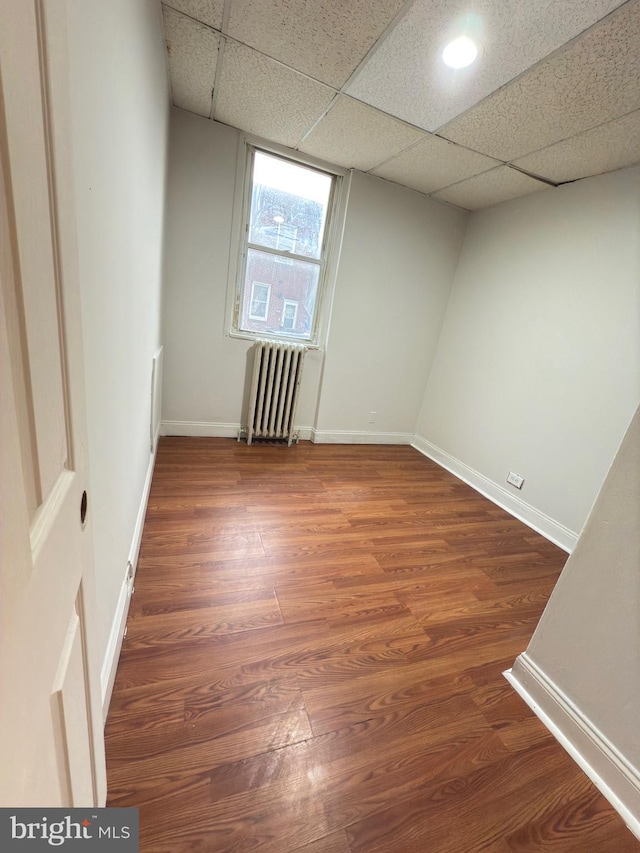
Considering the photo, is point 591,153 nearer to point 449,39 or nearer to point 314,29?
point 449,39

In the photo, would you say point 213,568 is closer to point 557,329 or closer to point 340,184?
point 557,329

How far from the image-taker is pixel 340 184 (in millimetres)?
3162

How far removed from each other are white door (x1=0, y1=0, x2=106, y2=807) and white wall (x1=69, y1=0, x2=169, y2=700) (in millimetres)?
226

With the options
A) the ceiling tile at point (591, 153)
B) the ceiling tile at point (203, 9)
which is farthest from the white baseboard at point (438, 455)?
the ceiling tile at point (203, 9)

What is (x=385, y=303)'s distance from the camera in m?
3.51

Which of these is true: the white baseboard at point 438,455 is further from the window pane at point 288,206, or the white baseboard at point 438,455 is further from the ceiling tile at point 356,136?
the ceiling tile at point 356,136

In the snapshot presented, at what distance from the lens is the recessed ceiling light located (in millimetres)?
1511

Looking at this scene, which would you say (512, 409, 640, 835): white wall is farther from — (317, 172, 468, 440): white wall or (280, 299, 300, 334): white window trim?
(280, 299, 300, 334): white window trim

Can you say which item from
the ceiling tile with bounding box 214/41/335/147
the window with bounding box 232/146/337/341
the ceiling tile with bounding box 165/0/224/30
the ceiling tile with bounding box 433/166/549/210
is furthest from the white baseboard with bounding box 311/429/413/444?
the ceiling tile with bounding box 165/0/224/30

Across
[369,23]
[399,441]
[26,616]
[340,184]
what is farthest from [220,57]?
[399,441]

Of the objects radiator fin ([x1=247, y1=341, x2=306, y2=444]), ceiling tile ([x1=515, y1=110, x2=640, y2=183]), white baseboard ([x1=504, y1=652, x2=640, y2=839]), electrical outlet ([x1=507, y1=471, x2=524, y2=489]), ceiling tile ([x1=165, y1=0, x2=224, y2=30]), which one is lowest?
white baseboard ([x1=504, y1=652, x2=640, y2=839])

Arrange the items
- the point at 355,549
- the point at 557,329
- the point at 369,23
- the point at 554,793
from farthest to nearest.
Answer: the point at 557,329, the point at 355,549, the point at 369,23, the point at 554,793

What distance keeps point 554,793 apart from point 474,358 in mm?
3075

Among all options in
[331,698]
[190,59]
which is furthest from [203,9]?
[331,698]
